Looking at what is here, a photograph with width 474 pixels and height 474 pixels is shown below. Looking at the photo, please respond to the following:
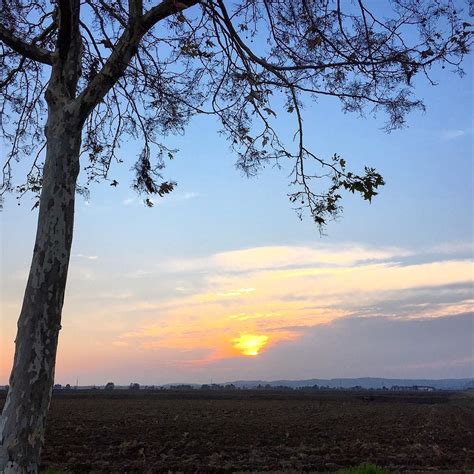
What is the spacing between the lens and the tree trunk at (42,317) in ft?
15.5

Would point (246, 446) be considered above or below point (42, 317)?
below

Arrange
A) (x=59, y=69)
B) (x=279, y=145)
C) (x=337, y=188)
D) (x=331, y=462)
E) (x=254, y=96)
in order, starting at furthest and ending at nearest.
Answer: (x=331, y=462), (x=279, y=145), (x=254, y=96), (x=337, y=188), (x=59, y=69)

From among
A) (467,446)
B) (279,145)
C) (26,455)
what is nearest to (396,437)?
(467,446)

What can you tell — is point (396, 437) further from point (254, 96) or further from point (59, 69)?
point (59, 69)

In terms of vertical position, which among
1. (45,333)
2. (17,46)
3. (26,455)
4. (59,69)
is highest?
(17,46)

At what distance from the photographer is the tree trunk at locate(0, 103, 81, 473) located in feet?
15.5

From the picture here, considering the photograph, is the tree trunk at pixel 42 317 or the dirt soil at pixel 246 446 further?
the dirt soil at pixel 246 446

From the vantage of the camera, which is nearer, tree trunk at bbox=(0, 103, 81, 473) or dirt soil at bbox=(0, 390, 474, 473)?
tree trunk at bbox=(0, 103, 81, 473)

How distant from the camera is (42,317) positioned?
16.2 ft

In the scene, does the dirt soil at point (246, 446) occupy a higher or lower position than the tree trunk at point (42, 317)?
lower

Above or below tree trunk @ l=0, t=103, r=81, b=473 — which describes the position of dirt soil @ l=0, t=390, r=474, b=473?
below

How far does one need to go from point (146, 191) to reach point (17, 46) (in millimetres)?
2927

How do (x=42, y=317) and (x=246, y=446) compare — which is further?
(x=246, y=446)

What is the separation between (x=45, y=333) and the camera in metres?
4.94
